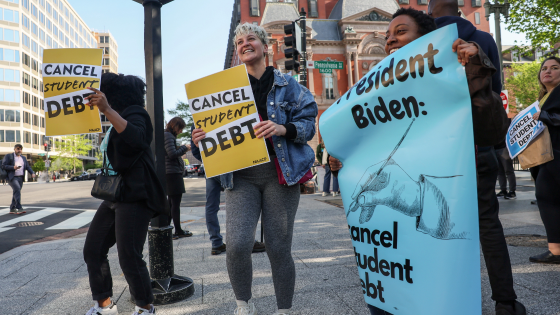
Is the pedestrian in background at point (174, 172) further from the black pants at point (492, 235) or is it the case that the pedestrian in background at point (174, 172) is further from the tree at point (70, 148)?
the tree at point (70, 148)

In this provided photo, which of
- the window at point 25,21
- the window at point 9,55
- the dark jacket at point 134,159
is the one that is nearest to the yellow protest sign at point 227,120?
the dark jacket at point 134,159

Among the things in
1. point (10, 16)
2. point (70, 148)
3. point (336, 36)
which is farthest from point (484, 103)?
point (70, 148)

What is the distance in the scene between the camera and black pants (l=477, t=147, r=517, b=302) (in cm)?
221

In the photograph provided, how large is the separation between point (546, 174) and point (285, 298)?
9.08 feet

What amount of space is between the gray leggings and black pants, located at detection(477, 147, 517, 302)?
114 centimetres

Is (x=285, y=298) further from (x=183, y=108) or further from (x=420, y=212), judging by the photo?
(x=183, y=108)

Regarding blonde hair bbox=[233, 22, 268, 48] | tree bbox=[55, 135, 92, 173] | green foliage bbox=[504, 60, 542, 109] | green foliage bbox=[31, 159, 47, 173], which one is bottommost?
blonde hair bbox=[233, 22, 268, 48]

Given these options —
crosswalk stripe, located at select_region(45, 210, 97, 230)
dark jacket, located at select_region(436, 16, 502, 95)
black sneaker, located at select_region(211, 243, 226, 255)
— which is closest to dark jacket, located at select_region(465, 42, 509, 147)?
dark jacket, located at select_region(436, 16, 502, 95)

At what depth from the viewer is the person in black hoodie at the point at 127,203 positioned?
2.44 metres

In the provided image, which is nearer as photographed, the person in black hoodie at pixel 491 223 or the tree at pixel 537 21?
the person in black hoodie at pixel 491 223

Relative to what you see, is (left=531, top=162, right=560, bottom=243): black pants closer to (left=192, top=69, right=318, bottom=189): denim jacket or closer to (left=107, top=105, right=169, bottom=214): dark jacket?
(left=192, top=69, right=318, bottom=189): denim jacket

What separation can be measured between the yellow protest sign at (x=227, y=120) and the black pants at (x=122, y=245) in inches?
23.8

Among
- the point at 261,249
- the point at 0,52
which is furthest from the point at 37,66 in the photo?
the point at 261,249

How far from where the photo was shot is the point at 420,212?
4.90 ft
